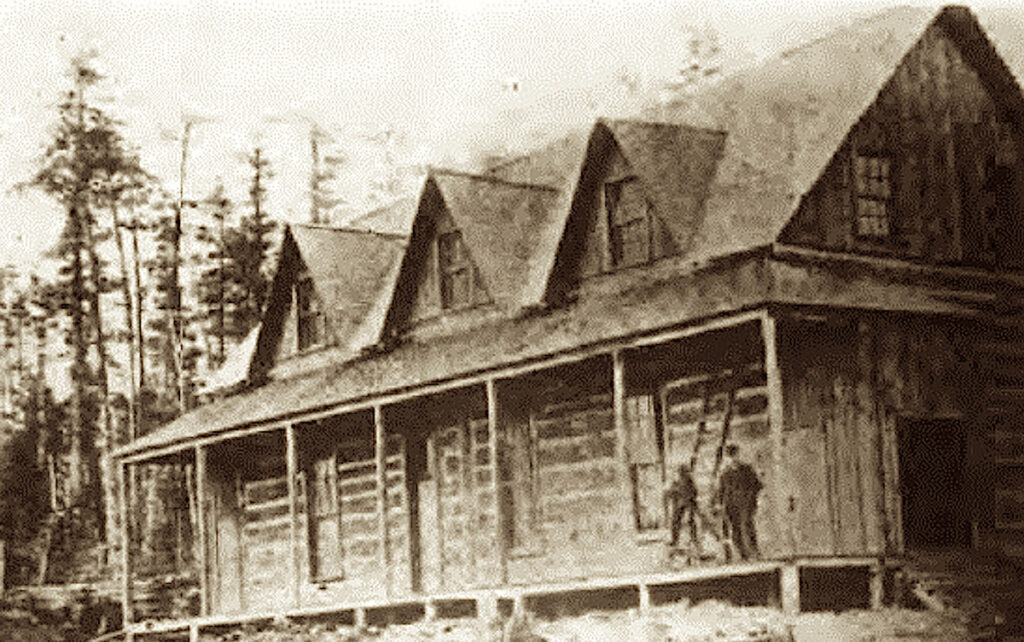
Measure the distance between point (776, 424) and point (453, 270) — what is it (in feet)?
29.0

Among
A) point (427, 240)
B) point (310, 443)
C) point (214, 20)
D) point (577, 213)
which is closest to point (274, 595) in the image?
point (310, 443)

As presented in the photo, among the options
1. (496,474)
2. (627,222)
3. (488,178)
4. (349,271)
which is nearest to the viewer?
(496,474)

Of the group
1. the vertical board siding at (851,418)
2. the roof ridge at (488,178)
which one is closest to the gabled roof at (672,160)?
the roof ridge at (488,178)

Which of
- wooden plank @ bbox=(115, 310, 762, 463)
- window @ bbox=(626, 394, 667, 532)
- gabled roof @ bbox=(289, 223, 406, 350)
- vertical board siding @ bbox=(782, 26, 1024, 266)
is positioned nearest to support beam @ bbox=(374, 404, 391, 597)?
wooden plank @ bbox=(115, 310, 762, 463)

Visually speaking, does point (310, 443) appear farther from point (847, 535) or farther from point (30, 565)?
point (30, 565)

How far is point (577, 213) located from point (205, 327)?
2978 cm

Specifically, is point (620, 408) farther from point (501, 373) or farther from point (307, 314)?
point (307, 314)

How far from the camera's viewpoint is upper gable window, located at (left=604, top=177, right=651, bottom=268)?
22.5 m

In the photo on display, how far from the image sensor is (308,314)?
29047mm

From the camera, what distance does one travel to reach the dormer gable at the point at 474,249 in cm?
2433

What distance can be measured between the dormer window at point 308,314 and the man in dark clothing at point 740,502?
11255 mm

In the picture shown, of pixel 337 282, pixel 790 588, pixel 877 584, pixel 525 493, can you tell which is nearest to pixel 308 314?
pixel 337 282

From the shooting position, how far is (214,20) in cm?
1603

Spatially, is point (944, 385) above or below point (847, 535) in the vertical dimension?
above
